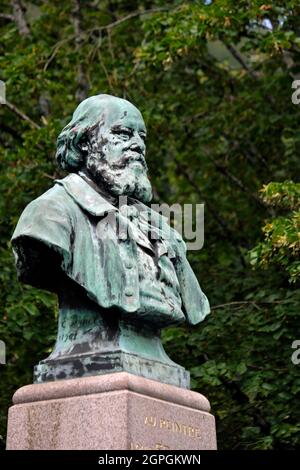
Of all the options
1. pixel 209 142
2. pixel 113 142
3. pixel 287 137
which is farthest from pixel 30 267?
pixel 209 142

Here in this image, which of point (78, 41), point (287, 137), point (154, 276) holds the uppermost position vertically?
point (78, 41)

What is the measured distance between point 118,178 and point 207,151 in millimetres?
8220

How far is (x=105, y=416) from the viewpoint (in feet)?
18.0

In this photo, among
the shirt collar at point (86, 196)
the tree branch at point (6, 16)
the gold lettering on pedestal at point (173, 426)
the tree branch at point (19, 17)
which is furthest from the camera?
the tree branch at point (6, 16)

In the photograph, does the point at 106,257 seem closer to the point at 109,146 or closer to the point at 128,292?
the point at 128,292

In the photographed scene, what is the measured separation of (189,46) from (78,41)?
3.04 metres

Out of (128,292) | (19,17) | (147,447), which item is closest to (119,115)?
Result: (128,292)

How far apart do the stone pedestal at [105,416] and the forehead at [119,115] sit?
1.65 metres

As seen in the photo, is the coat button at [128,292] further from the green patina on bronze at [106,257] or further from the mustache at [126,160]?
the mustache at [126,160]

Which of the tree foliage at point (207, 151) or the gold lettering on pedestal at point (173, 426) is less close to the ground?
the tree foliage at point (207, 151)

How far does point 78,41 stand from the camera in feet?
44.5

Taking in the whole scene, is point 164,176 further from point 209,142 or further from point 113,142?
point 113,142

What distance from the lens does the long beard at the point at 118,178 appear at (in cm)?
633

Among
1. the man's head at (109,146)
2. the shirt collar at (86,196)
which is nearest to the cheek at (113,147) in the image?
the man's head at (109,146)
